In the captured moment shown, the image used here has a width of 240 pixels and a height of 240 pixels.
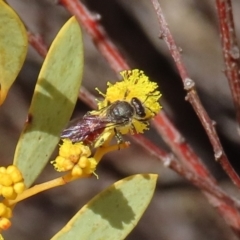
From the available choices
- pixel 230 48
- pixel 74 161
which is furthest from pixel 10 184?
pixel 230 48

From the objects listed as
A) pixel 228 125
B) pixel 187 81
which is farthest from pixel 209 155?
pixel 187 81

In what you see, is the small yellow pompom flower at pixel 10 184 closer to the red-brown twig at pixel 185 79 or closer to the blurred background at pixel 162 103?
the red-brown twig at pixel 185 79

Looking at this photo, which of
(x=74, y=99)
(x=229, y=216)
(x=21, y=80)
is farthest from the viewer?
(x=21, y=80)

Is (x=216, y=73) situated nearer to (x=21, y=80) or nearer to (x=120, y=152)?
(x=120, y=152)

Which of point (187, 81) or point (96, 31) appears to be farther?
point (96, 31)

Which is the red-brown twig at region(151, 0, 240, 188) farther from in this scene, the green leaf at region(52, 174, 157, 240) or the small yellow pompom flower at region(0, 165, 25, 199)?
the small yellow pompom flower at region(0, 165, 25, 199)

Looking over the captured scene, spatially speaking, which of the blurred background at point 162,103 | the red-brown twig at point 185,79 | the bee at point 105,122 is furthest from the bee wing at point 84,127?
the blurred background at point 162,103
